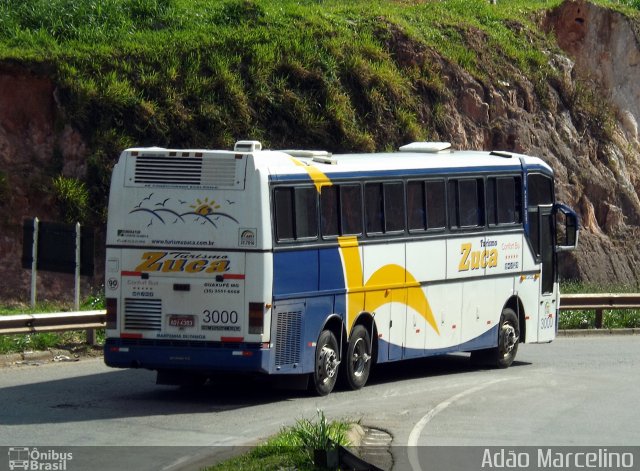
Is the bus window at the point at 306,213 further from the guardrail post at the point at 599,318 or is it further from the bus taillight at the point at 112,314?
the guardrail post at the point at 599,318

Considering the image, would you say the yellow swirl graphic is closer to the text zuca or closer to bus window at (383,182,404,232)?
bus window at (383,182,404,232)

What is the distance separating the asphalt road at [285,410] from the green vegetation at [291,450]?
22.7 inches

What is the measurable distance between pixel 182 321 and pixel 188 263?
0.69 metres

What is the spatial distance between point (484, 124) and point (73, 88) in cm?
1216

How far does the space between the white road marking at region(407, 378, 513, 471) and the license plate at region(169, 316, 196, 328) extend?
9.71 feet

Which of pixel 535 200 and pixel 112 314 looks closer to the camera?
pixel 112 314

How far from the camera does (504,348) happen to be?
67.2 feet

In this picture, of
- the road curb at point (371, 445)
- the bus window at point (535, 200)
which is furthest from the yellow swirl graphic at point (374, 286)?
the road curb at point (371, 445)

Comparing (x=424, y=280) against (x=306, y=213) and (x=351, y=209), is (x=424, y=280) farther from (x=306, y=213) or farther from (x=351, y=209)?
(x=306, y=213)

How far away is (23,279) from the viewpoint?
25.3m

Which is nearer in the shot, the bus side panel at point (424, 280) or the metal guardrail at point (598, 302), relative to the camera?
the bus side panel at point (424, 280)

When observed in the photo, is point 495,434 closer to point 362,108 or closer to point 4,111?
point 4,111

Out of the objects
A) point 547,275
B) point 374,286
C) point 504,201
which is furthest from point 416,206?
point 547,275

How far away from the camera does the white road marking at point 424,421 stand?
37.8 ft
